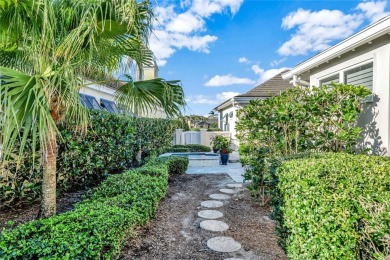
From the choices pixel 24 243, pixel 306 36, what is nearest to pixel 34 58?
pixel 24 243

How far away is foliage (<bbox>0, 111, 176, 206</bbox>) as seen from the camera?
463 centimetres

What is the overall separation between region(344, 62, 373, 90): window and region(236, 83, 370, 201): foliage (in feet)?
2.46

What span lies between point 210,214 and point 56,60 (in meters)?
4.14

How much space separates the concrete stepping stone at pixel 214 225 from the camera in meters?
4.54

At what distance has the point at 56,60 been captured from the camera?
350 cm

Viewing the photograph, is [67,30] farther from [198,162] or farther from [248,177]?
[198,162]

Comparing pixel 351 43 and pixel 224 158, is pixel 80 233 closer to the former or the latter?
pixel 351 43

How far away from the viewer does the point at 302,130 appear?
5.44 meters

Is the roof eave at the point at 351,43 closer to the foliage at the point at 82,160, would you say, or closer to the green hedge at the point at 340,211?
the green hedge at the point at 340,211

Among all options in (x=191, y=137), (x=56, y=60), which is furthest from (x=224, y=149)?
(x=56, y=60)

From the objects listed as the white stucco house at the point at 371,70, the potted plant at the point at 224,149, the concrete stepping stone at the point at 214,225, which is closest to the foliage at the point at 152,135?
the potted plant at the point at 224,149

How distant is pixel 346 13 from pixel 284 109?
5.54 metres

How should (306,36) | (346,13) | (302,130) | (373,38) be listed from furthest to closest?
(306,36), (346,13), (302,130), (373,38)

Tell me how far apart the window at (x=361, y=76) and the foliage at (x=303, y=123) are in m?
0.75
